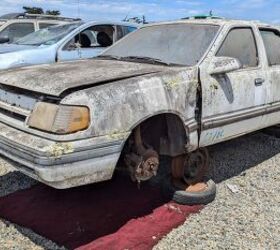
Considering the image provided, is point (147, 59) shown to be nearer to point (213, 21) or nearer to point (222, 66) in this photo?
point (222, 66)

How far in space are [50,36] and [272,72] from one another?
16.6 ft

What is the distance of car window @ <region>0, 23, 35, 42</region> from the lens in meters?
10.8

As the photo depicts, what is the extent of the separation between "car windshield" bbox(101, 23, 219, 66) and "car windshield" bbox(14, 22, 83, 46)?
148 inches

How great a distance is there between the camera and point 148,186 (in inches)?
190

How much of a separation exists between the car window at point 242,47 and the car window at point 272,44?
305 millimetres

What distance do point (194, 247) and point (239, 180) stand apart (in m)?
1.70

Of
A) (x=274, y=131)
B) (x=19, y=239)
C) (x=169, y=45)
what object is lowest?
(x=274, y=131)

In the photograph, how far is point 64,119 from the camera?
3.33 m

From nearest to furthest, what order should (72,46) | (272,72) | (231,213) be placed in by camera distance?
(231,213), (272,72), (72,46)

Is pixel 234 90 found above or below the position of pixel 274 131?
above

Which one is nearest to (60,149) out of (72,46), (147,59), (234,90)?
(147,59)

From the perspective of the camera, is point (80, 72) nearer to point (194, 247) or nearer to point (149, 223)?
point (149, 223)

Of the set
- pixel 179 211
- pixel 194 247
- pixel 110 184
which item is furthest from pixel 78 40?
pixel 194 247

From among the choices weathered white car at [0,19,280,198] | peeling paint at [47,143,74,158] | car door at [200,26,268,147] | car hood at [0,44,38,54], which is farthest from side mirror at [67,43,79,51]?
peeling paint at [47,143,74,158]
